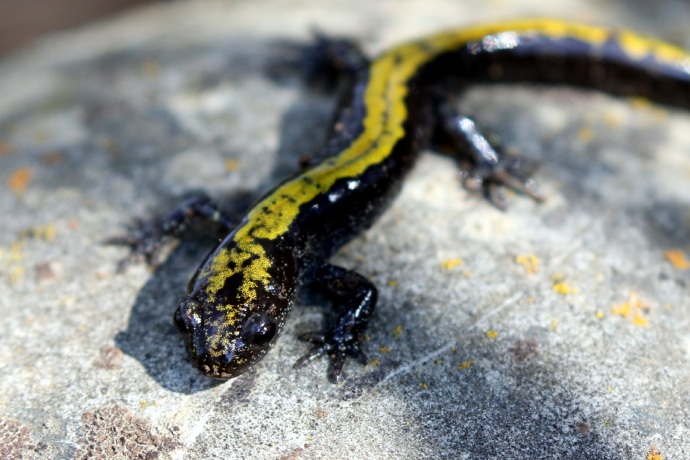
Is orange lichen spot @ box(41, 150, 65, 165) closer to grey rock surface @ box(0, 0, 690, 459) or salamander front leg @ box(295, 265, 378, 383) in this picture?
grey rock surface @ box(0, 0, 690, 459)

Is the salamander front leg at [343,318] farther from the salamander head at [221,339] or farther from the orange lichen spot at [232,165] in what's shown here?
the orange lichen spot at [232,165]

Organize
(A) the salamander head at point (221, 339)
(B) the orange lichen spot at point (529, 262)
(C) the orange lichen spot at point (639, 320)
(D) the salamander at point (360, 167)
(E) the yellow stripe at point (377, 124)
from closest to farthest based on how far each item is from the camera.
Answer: (A) the salamander head at point (221, 339) → (D) the salamander at point (360, 167) → (E) the yellow stripe at point (377, 124) → (C) the orange lichen spot at point (639, 320) → (B) the orange lichen spot at point (529, 262)

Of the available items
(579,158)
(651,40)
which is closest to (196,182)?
(579,158)

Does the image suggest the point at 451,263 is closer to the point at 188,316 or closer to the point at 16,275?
the point at 188,316

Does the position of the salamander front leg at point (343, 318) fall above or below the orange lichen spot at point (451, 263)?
below

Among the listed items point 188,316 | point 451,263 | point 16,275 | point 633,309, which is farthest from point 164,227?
point 633,309

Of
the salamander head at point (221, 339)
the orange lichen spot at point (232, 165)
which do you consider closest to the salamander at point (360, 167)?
the salamander head at point (221, 339)

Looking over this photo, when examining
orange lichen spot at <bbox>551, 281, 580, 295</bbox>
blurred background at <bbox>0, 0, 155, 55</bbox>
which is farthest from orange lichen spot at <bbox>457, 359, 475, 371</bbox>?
blurred background at <bbox>0, 0, 155, 55</bbox>
